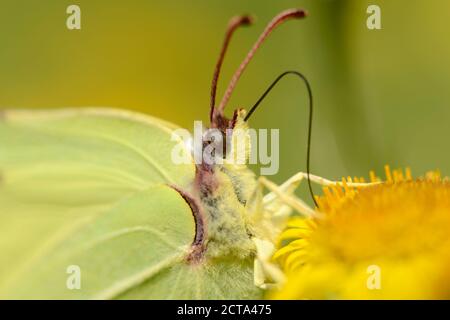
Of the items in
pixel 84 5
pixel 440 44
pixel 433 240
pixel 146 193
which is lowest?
pixel 433 240

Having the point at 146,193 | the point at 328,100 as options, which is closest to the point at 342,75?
the point at 328,100

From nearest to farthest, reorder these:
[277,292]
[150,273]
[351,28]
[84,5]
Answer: [277,292] → [150,273] → [351,28] → [84,5]

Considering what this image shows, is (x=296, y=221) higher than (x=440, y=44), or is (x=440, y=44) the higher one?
(x=440, y=44)

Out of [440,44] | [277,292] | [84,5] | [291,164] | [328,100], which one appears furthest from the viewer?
[84,5]

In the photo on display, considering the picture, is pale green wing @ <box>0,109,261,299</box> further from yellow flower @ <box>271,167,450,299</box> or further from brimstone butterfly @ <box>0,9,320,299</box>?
yellow flower @ <box>271,167,450,299</box>

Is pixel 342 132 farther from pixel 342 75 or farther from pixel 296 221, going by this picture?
pixel 296 221

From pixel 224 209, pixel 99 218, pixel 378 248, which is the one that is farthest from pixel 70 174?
pixel 378 248
